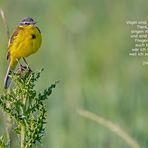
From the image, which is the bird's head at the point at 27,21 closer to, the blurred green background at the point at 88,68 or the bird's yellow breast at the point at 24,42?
the bird's yellow breast at the point at 24,42

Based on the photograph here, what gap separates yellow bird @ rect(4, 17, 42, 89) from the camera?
5.64 meters

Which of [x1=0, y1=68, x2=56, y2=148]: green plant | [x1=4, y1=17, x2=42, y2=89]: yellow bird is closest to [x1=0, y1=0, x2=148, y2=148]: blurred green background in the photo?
[x1=4, y1=17, x2=42, y2=89]: yellow bird

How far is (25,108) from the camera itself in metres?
4.57

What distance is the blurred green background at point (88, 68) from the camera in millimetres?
7759

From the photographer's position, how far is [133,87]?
26.3 ft

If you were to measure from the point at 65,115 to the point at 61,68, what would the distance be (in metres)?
1.45

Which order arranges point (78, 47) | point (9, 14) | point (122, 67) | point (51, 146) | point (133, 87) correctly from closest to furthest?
point (51, 146) < point (133, 87) < point (122, 67) < point (78, 47) < point (9, 14)

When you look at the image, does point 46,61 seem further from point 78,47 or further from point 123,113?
point 123,113

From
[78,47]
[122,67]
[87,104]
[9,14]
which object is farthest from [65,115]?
[9,14]

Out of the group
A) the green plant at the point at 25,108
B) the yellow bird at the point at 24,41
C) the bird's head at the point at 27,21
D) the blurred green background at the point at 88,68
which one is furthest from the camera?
the blurred green background at the point at 88,68

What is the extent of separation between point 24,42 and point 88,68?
3.91 m

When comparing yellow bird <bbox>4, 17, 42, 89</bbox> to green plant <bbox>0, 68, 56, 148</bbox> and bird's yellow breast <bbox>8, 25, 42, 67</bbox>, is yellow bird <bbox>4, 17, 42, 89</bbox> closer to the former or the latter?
bird's yellow breast <bbox>8, 25, 42, 67</bbox>

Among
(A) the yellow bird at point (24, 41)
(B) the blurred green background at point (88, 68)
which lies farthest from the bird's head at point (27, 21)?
(B) the blurred green background at point (88, 68)

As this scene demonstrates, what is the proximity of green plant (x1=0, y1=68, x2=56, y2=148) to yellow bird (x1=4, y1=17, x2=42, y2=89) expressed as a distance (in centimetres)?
85
